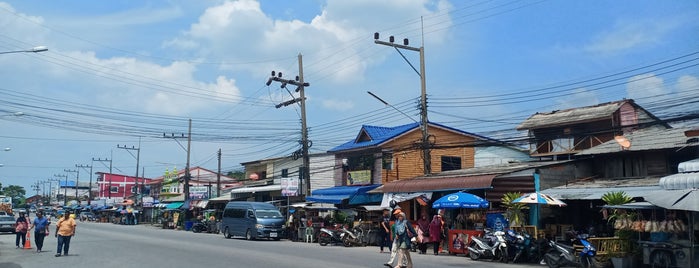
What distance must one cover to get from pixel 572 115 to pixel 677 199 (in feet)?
51.0

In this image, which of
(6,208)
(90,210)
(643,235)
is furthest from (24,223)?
(90,210)

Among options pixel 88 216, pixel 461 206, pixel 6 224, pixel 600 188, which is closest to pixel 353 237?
pixel 461 206

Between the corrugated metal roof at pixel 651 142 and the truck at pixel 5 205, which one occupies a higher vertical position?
the corrugated metal roof at pixel 651 142

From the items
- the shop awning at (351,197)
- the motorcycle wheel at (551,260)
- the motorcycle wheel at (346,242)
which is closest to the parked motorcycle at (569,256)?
the motorcycle wheel at (551,260)

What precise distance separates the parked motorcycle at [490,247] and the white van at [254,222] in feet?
46.6

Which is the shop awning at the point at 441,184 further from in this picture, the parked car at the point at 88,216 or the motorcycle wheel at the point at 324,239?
the parked car at the point at 88,216

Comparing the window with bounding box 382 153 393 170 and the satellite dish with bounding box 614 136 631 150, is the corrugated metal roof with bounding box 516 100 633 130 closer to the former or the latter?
the satellite dish with bounding box 614 136 631 150

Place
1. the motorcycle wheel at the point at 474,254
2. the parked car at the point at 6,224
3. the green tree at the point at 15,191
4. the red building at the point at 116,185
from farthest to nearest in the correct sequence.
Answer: the green tree at the point at 15,191 < the red building at the point at 116,185 < the parked car at the point at 6,224 < the motorcycle wheel at the point at 474,254

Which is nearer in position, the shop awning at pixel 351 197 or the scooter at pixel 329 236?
the scooter at pixel 329 236

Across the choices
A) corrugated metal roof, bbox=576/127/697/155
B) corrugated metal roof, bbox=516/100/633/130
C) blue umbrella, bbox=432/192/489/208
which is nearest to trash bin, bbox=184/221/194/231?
corrugated metal roof, bbox=516/100/633/130

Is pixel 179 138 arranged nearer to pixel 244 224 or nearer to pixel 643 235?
pixel 244 224

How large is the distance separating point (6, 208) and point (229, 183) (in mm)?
26249

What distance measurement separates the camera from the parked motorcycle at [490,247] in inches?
700

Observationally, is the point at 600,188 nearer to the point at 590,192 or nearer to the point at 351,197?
the point at 590,192
